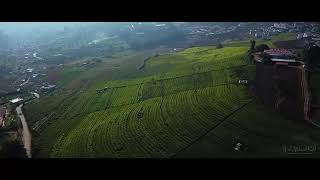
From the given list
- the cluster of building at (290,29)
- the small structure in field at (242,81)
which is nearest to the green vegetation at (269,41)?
the cluster of building at (290,29)

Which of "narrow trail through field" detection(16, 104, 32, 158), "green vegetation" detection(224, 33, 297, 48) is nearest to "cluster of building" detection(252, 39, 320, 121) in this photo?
"green vegetation" detection(224, 33, 297, 48)

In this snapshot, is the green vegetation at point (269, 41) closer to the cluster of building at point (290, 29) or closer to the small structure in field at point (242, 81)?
the cluster of building at point (290, 29)

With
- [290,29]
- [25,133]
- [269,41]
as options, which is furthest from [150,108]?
[290,29]

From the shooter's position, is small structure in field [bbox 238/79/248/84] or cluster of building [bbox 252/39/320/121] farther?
small structure in field [bbox 238/79/248/84]

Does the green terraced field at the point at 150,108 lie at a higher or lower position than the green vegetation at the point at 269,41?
lower

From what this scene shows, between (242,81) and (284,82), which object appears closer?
(284,82)

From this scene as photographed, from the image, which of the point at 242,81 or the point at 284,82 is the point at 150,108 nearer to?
the point at 242,81

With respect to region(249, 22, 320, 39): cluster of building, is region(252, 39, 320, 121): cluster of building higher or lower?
lower

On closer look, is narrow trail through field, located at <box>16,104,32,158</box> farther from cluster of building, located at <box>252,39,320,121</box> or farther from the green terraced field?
cluster of building, located at <box>252,39,320,121</box>
